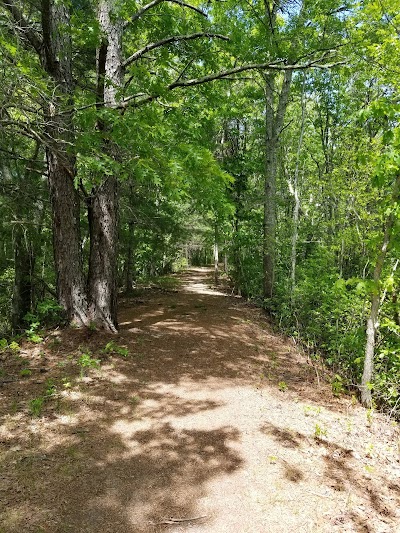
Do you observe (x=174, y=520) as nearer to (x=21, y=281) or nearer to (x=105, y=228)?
(x=105, y=228)

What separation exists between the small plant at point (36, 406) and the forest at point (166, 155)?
2.00m

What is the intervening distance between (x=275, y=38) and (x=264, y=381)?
644cm

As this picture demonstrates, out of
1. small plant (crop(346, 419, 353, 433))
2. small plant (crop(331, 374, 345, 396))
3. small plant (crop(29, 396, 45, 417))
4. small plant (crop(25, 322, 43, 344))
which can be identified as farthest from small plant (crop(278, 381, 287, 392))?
small plant (crop(25, 322, 43, 344))

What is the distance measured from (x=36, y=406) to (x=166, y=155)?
4027 millimetres

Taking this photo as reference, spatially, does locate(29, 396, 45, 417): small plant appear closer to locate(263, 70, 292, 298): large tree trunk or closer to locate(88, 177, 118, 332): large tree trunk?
locate(88, 177, 118, 332): large tree trunk

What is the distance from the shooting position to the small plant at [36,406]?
4.01 metres

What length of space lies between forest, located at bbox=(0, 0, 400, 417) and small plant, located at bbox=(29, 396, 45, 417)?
1999 mm

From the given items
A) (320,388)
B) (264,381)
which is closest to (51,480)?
(264,381)

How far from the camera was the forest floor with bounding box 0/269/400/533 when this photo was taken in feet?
9.25

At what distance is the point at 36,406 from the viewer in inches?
161

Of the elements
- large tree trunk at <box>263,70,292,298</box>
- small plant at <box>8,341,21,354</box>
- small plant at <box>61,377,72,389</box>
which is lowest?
small plant at <box>61,377,72,389</box>

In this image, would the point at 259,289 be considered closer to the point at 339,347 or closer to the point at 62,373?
the point at 339,347

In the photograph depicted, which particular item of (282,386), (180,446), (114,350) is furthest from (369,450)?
(114,350)

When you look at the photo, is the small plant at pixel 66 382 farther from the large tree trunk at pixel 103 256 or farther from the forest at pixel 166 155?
the large tree trunk at pixel 103 256
